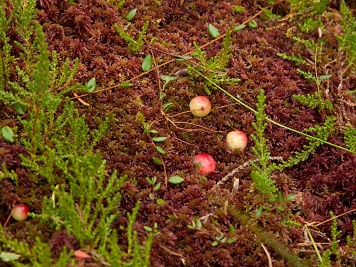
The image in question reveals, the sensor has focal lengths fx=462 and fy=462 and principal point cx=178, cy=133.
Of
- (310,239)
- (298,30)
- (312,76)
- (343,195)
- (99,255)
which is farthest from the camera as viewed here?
(298,30)

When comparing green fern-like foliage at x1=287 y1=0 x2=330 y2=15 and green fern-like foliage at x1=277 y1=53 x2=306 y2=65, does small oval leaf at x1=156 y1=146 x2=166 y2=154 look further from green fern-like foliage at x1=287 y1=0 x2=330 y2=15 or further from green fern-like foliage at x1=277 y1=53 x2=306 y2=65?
green fern-like foliage at x1=287 y1=0 x2=330 y2=15

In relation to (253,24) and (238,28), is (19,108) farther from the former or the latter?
(253,24)

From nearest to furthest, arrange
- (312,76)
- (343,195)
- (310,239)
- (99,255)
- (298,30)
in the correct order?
1. (99,255)
2. (310,239)
3. (343,195)
4. (312,76)
5. (298,30)

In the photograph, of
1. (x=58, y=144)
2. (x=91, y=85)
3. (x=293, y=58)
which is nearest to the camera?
(x=58, y=144)

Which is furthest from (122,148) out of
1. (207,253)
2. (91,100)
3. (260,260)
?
(260,260)

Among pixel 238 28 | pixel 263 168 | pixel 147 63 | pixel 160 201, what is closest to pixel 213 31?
pixel 238 28

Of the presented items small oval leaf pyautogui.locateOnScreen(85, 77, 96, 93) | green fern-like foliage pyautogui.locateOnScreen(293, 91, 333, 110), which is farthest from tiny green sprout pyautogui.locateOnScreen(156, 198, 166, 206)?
green fern-like foliage pyautogui.locateOnScreen(293, 91, 333, 110)

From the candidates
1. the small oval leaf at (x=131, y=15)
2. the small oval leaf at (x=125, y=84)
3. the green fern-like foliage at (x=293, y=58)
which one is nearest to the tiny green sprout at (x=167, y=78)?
the small oval leaf at (x=125, y=84)

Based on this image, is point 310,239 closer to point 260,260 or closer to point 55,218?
point 260,260
